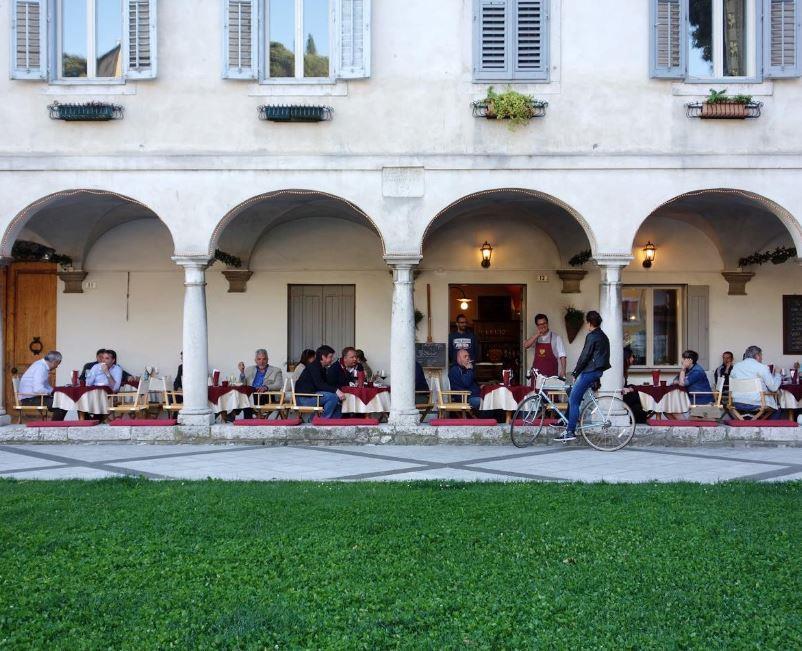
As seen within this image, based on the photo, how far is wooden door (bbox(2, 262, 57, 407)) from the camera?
15.7 m

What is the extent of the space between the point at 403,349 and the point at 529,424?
2040mm

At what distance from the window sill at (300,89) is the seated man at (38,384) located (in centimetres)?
503

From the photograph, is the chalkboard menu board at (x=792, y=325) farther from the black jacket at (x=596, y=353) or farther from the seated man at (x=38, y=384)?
the seated man at (x=38, y=384)

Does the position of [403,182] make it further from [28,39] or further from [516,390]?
[28,39]

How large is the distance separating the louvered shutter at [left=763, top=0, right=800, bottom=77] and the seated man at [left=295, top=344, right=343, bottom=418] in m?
7.59

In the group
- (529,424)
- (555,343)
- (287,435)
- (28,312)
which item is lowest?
(287,435)

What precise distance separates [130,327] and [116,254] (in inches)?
53.6

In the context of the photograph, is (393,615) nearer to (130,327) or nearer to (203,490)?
(203,490)

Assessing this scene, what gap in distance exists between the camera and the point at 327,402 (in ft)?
42.4

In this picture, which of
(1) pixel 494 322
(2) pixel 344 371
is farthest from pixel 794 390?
(2) pixel 344 371

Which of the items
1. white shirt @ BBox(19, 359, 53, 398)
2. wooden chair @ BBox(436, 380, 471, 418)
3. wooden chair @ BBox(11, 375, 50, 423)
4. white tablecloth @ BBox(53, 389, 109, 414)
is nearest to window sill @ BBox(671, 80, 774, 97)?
wooden chair @ BBox(436, 380, 471, 418)

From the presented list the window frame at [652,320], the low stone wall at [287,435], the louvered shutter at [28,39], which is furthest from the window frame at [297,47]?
the window frame at [652,320]

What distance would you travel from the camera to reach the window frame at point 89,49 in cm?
1234

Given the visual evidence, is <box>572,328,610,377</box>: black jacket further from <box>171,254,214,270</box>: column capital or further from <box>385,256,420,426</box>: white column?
<box>171,254,214,270</box>: column capital
